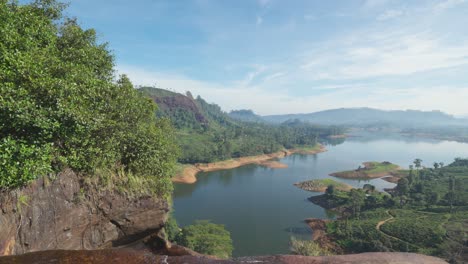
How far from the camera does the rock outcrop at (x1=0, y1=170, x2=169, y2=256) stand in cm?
845

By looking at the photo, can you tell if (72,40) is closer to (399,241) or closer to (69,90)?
(69,90)

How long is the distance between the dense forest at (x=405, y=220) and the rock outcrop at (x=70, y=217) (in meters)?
37.2

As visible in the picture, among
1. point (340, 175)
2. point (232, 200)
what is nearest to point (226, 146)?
point (340, 175)

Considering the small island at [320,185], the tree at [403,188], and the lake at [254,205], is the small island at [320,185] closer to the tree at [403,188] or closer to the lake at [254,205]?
the lake at [254,205]

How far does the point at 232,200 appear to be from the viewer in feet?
206

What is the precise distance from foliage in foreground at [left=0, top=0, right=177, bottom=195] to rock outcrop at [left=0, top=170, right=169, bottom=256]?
71cm

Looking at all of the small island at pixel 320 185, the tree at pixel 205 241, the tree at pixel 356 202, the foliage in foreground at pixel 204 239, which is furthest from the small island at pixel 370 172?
the tree at pixel 205 241

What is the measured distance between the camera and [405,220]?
49.1 m

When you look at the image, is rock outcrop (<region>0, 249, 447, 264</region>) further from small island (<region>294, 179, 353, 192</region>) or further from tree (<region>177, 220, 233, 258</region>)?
small island (<region>294, 179, 353, 192</region>)

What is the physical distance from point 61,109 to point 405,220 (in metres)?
56.9

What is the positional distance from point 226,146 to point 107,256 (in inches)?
4279

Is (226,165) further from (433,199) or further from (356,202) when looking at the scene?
(433,199)

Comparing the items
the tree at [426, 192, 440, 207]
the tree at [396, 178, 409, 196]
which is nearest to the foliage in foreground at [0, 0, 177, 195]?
the tree at [426, 192, 440, 207]

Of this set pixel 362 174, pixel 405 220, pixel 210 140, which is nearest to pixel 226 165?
pixel 210 140
